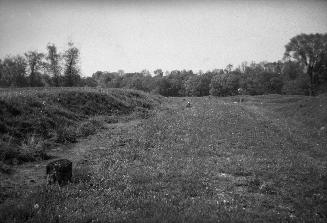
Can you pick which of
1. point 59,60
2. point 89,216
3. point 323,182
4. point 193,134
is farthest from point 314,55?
point 89,216

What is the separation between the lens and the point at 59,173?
35.1 ft

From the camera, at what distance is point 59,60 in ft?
294

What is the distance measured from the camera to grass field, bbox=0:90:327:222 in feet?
27.2

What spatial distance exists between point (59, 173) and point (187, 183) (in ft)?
15.6

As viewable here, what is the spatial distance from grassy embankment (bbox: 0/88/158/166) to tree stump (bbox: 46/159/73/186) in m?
3.20

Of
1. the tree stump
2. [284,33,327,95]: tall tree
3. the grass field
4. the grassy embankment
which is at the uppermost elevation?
[284,33,327,95]: tall tree

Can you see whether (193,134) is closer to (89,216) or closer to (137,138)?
(137,138)

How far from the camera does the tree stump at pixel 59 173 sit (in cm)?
1062

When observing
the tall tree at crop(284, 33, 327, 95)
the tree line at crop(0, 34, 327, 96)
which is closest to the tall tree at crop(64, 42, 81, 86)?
the tree line at crop(0, 34, 327, 96)

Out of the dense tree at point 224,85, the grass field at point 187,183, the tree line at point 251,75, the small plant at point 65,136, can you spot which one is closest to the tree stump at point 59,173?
the grass field at point 187,183

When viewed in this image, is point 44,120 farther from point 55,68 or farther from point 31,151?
point 55,68

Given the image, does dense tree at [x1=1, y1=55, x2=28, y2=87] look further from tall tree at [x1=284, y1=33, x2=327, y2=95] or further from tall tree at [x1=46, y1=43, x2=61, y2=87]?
tall tree at [x1=284, y1=33, x2=327, y2=95]

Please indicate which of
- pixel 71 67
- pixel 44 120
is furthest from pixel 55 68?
pixel 44 120

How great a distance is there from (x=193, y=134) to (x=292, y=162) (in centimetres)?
811
